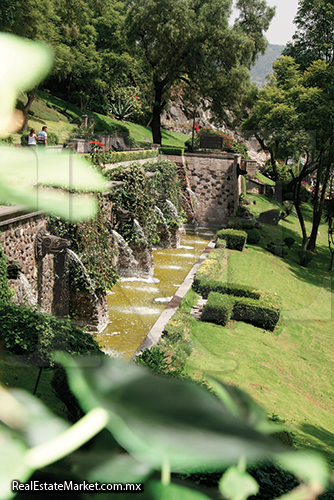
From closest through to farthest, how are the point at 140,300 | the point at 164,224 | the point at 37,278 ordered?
the point at 37,278 → the point at 140,300 → the point at 164,224

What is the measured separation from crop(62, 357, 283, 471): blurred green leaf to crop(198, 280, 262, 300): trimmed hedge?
38.3 feet

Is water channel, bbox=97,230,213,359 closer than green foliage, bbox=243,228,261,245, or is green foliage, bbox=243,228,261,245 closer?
water channel, bbox=97,230,213,359

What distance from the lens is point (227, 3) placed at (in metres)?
23.2

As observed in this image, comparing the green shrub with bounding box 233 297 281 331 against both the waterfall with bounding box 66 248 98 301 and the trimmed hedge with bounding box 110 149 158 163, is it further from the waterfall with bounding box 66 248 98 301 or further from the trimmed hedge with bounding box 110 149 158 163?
the trimmed hedge with bounding box 110 149 158 163

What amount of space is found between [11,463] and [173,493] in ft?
0.44

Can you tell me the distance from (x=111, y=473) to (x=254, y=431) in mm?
133

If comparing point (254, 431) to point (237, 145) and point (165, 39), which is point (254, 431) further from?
point (237, 145)

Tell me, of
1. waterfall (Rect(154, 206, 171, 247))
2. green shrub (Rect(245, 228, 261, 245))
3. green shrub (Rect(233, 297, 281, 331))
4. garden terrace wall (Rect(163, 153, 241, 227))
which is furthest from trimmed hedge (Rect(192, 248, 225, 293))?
garden terrace wall (Rect(163, 153, 241, 227))

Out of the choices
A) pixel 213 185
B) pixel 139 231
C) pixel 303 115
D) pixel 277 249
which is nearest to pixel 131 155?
pixel 139 231

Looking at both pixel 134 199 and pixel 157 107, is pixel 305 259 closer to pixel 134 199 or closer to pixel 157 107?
pixel 134 199

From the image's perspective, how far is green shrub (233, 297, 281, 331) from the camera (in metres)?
10.9

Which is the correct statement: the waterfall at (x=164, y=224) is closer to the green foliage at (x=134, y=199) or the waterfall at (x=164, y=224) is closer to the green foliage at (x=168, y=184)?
the green foliage at (x=168, y=184)

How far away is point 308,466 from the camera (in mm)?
304

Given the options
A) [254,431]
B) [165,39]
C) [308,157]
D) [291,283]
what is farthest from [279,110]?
[254,431]
